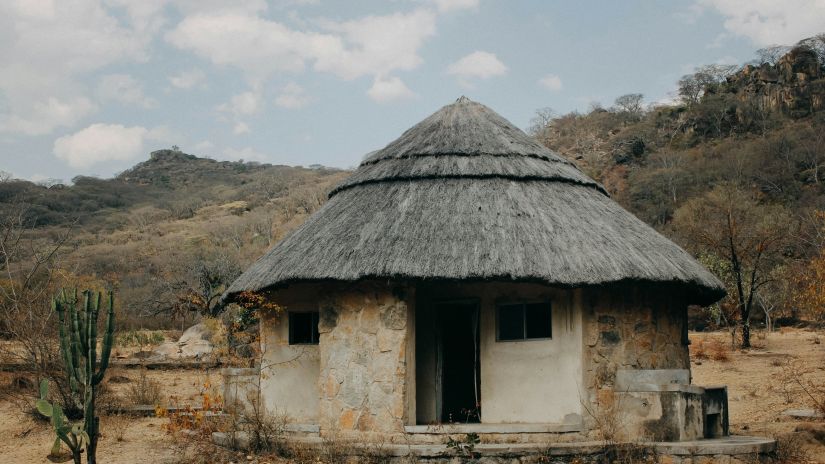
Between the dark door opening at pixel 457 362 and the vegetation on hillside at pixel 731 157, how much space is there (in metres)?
12.3

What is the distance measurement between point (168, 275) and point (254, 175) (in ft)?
127

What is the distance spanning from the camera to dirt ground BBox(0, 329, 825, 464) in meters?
10.6

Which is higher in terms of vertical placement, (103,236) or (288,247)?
(103,236)

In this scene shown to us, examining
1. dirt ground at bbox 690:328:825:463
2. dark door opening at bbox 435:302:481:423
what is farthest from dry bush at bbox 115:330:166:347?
dirt ground at bbox 690:328:825:463

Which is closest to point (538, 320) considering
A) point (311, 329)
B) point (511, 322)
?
point (511, 322)

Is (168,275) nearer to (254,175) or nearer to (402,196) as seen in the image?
(402,196)

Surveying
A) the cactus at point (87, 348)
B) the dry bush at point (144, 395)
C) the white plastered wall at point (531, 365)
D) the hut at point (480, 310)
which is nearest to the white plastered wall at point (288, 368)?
the hut at point (480, 310)

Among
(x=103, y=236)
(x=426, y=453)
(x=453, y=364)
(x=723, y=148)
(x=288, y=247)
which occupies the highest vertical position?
(x=723, y=148)

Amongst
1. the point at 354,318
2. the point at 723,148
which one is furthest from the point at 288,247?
the point at 723,148

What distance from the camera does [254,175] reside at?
7375cm

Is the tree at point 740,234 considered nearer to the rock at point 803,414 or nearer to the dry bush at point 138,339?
the rock at point 803,414

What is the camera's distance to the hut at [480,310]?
9.76m

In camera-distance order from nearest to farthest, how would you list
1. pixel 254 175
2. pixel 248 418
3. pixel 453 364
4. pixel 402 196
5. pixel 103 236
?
pixel 248 418
pixel 402 196
pixel 453 364
pixel 103 236
pixel 254 175

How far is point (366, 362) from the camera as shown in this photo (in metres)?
10.1
